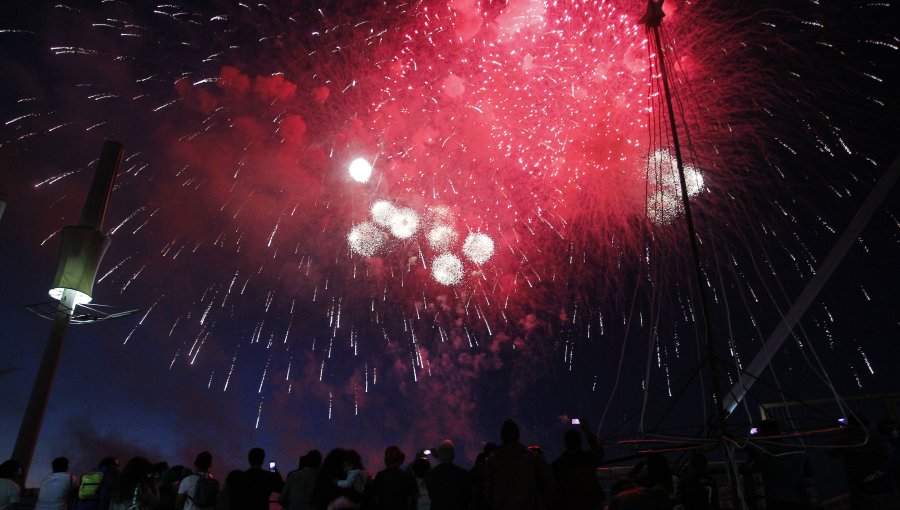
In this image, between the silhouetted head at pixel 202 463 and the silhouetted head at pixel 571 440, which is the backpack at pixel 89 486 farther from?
the silhouetted head at pixel 571 440

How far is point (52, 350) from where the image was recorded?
21.6m

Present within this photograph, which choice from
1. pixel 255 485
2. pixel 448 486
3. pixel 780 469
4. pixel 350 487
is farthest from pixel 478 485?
pixel 780 469

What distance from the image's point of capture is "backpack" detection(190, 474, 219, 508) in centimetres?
716

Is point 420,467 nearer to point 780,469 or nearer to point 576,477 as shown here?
point 576,477

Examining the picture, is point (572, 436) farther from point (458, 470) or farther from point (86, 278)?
point (86, 278)

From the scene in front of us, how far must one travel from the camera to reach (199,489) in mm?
7203

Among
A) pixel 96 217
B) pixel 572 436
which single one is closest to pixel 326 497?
pixel 572 436

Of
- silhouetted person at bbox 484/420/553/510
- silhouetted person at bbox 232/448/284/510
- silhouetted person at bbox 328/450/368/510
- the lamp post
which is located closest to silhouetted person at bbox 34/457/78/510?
silhouetted person at bbox 232/448/284/510

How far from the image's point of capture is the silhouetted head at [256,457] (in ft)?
23.3

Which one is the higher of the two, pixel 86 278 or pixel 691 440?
pixel 86 278

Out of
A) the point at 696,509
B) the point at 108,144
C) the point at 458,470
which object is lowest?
the point at 696,509

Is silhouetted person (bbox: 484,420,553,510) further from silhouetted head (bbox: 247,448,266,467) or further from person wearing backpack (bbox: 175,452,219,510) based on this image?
person wearing backpack (bbox: 175,452,219,510)

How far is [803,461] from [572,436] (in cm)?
282

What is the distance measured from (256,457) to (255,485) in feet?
1.21
